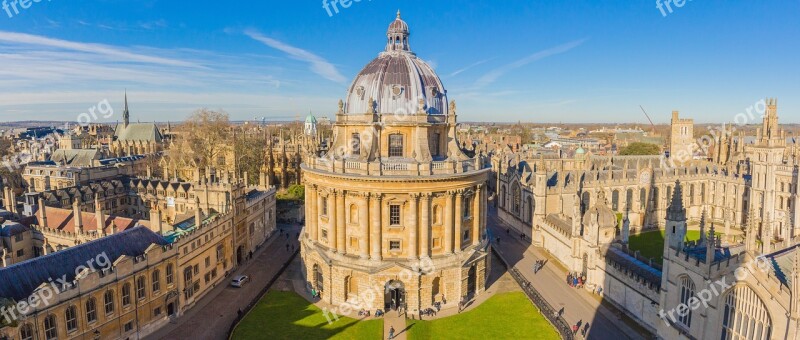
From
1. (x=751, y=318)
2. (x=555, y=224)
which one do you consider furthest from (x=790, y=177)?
(x=751, y=318)

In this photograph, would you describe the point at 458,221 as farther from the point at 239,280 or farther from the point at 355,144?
the point at 239,280

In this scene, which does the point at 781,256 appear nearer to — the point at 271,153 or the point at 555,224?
the point at 555,224

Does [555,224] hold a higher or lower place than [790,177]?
lower

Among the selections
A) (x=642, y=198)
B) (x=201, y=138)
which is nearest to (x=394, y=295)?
(x=642, y=198)

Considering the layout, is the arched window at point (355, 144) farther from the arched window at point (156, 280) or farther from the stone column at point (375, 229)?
the arched window at point (156, 280)

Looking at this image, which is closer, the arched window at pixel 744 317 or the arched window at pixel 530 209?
the arched window at pixel 744 317

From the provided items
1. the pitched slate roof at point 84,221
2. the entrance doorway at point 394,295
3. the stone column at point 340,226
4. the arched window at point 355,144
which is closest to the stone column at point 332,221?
the stone column at point 340,226
